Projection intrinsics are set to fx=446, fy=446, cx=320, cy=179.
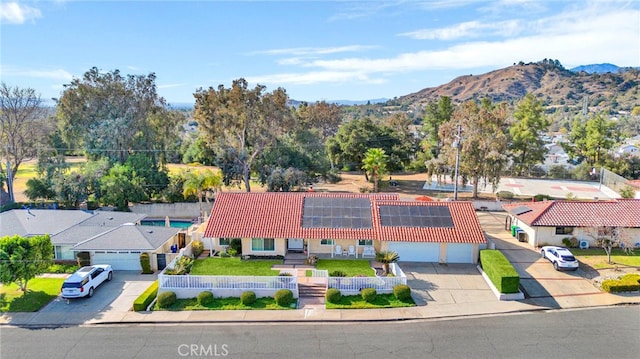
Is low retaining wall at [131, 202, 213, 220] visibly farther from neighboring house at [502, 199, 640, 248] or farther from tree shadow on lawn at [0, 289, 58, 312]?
neighboring house at [502, 199, 640, 248]

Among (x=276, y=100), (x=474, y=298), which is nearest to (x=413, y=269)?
(x=474, y=298)

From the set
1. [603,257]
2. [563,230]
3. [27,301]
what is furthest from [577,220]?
[27,301]

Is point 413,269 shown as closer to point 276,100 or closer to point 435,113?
point 276,100

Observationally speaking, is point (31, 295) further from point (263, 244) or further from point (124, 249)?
point (263, 244)

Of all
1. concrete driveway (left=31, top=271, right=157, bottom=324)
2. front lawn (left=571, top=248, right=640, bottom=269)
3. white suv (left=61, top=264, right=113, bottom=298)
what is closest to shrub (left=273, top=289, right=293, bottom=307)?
concrete driveway (left=31, top=271, right=157, bottom=324)

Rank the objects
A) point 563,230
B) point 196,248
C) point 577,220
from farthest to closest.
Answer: point 563,230, point 577,220, point 196,248
